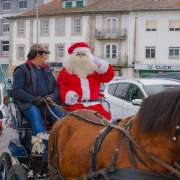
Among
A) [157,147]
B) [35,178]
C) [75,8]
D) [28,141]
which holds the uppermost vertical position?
[75,8]

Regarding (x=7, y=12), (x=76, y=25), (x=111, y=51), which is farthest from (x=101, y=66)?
(x=7, y=12)

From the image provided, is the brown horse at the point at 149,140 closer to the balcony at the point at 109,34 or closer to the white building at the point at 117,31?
the white building at the point at 117,31

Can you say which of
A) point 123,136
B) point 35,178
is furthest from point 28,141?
point 123,136

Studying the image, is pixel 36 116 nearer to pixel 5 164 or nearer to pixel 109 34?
pixel 5 164

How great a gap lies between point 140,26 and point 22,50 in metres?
14.9

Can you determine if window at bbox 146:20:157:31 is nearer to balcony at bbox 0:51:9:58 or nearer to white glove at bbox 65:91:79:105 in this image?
balcony at bbox 0:51:9:58

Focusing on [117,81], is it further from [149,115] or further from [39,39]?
[39,39]

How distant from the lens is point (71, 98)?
627cm

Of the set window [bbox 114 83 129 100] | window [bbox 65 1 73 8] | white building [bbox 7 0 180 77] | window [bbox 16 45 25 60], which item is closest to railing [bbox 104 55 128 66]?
white building [bbox 7 0 180 77]

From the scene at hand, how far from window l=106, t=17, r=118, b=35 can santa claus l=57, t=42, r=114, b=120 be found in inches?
1803

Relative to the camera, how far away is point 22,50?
57.7 meters

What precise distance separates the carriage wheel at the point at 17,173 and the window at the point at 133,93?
21.8 ft

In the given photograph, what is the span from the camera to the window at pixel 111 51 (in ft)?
170

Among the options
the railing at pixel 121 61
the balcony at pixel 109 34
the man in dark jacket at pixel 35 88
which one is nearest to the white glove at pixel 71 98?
the man in dark jacket at pixel 35 88
